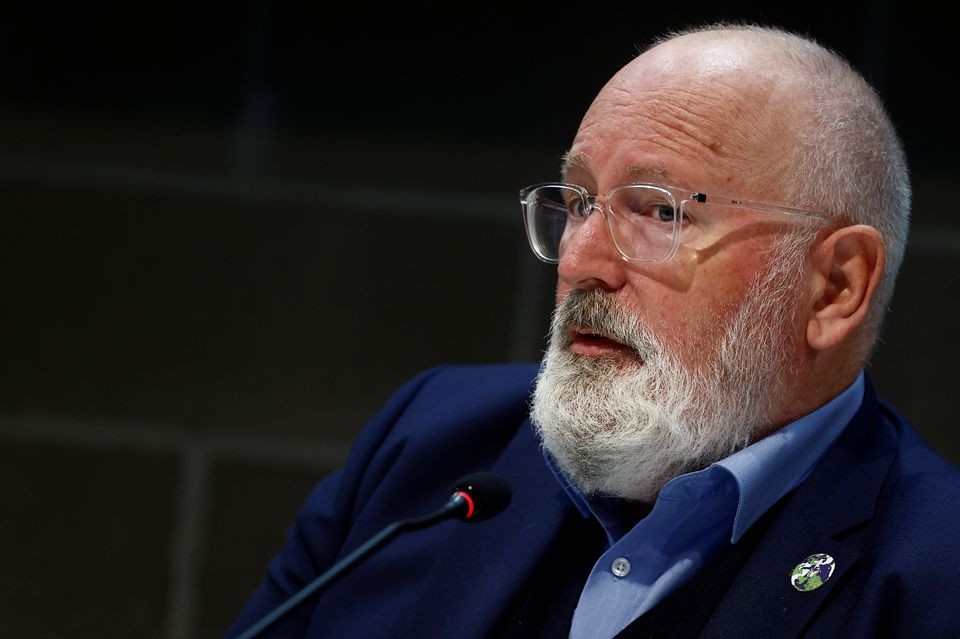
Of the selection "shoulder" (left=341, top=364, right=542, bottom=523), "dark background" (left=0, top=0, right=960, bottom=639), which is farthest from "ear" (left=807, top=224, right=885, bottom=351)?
"dark background" (left=0, top=0, right=960, bottom=639)

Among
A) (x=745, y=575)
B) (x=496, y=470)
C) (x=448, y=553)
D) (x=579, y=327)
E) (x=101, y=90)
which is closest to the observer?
(x=745, y=575)

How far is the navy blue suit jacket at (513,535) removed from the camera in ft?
5.10

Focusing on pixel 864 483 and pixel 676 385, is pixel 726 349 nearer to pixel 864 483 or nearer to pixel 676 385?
pixel 676 385

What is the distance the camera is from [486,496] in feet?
5.09

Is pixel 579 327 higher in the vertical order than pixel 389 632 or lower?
higher

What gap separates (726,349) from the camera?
1718 mm

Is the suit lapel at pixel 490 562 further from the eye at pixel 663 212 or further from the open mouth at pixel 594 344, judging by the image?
the eye at pixel 663 212

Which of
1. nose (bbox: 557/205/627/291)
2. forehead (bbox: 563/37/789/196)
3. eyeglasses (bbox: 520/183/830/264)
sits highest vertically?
forehead (bbox: 563/37/789/196)

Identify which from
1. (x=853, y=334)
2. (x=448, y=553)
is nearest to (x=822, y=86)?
(x=853, y=334)

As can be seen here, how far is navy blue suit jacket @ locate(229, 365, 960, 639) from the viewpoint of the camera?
61.2 inches

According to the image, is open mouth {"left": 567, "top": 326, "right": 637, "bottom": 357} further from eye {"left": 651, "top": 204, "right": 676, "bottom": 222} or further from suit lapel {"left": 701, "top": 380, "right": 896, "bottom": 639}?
suit lapel {"left": 701, "top": 380, "right": 896, "bottom": 639}

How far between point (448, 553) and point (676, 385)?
500 millimetres

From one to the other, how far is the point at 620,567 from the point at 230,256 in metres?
1.88

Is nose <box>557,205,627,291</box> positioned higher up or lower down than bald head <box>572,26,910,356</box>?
lower down
